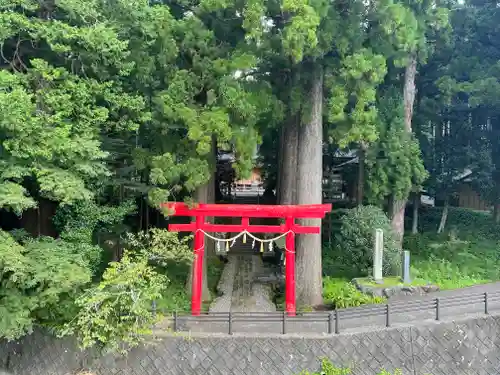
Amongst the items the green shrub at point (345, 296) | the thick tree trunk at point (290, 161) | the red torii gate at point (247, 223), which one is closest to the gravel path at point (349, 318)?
the red torii gate at point (247, 223)

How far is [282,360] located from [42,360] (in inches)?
248

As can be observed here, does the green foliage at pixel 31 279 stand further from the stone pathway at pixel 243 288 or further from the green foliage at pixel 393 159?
the green foliage at pixel 393 159

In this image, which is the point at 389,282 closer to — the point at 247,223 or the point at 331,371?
the point at 331,371

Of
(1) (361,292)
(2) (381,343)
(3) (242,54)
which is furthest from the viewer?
(1) (361,292)

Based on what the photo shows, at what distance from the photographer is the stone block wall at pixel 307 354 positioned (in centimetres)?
1161

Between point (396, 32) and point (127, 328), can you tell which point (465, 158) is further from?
point (127, 328)

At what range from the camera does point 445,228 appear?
23766mm

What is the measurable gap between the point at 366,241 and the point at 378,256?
934mm

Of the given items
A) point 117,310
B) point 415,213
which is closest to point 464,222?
point 415,213

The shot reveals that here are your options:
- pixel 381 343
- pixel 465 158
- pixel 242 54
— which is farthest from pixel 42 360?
pixel 465 158

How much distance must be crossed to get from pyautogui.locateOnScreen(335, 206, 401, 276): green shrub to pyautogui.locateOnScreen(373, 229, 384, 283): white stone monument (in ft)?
2.14

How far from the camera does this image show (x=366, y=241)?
16.2 m

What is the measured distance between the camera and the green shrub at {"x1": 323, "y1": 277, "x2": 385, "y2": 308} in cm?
1443

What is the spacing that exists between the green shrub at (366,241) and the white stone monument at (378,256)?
65 cm
